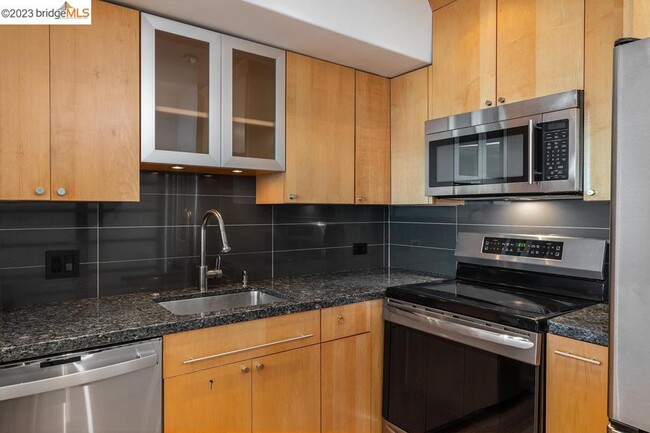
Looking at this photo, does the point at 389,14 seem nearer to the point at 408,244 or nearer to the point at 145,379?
the point at 408,244

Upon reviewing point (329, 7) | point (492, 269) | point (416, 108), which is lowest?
point (492, 269)

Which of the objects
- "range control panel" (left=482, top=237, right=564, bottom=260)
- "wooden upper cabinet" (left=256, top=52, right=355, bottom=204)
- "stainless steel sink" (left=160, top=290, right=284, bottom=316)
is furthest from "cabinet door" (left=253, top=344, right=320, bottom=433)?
"range control panel" (left=482, top=237, right=564, bottom=260)

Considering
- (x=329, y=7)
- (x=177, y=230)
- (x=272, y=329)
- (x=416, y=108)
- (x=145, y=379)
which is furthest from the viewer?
(x=416, y=108)

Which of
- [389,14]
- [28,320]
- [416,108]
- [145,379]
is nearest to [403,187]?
[416,108]

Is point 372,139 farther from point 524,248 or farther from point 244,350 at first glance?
point 244,350

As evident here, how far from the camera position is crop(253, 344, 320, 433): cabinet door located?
1747 mm

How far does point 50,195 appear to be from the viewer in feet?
5.15

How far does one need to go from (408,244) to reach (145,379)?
1.84 m

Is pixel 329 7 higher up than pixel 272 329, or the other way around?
pixel 329 7

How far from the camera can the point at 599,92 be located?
1675 mm

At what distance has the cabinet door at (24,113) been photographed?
1.48 metres

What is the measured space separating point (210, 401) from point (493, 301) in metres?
1.25

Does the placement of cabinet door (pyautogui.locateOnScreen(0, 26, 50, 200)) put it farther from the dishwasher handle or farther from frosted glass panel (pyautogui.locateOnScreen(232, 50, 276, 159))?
frosted glass panel (pyautogui.locateOnScreen(232, 50, 276, 159))

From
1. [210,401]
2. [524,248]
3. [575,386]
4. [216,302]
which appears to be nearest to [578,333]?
[575,386]
